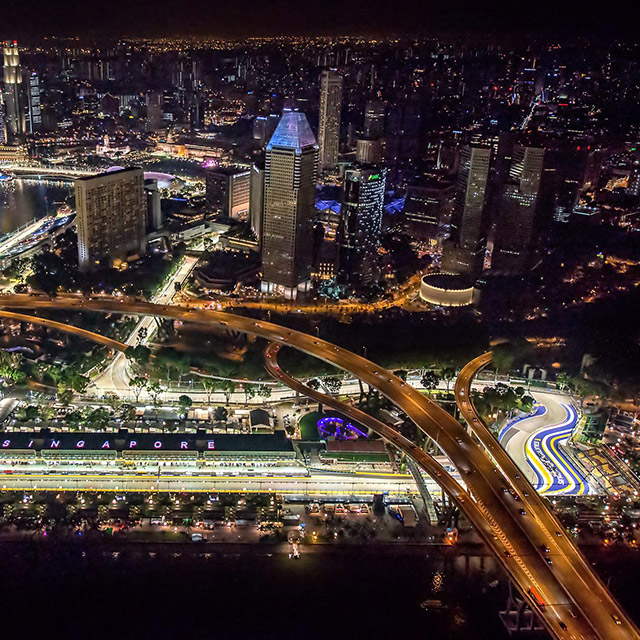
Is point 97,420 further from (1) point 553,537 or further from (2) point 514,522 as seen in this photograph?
(1) point 553,537

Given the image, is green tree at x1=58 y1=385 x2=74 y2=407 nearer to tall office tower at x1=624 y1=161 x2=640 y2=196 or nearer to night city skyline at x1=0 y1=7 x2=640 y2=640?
night city skyline at x1=0 y1=7 x2=640 y2=640

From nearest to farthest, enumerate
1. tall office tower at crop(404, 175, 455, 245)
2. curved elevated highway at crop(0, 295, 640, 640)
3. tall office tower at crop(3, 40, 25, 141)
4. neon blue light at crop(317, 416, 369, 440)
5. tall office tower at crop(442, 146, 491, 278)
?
curved elevated highway at crop(0, 295, 640, 640) < neon blue light at crop(317, 416, 369, 440) < tall office tower at crop(442, 146, 491, 278) < tall office tower at crop(404, 175, 455, 245) < tall office tower at crop(3, 40, 25, 141)

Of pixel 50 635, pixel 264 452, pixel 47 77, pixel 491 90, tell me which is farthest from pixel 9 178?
pixel 50 635

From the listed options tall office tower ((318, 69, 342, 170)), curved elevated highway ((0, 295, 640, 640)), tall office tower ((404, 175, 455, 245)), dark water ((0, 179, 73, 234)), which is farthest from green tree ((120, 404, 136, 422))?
tall office tower ((318, 69, 342, 170))

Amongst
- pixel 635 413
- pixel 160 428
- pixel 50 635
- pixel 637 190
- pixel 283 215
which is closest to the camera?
pixel 50 635

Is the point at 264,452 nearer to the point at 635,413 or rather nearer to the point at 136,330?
the point at 136,330

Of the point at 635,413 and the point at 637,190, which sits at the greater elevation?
the point at 637,190
